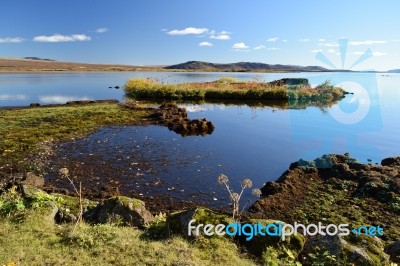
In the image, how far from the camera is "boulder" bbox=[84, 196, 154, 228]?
7.51 m

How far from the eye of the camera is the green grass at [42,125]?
1463 cm

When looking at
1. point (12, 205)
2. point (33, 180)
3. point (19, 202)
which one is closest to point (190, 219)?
point (19, 202)

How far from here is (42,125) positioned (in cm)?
2123

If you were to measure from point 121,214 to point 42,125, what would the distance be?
16.0m

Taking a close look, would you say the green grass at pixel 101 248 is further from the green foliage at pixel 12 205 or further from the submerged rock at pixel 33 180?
the submerged rock at pixel 33 180

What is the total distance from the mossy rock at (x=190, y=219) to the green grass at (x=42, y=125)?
847cm

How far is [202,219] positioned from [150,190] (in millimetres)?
4730

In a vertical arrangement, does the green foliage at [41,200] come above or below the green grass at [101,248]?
above

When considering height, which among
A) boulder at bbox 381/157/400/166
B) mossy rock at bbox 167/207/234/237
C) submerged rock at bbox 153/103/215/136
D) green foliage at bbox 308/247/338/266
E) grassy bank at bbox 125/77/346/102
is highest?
grassy bank at bbox 125/77/346/102

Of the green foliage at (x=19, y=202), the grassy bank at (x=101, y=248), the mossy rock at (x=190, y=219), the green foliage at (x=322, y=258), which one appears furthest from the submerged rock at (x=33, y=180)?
the green foliage at (x=322, y=258)

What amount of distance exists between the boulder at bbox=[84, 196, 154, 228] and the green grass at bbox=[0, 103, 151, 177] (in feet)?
21.8

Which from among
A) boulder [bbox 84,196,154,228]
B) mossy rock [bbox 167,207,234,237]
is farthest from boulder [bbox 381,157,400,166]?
boulder [bbox 84,196,154,228]

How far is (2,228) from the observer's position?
6.69 m

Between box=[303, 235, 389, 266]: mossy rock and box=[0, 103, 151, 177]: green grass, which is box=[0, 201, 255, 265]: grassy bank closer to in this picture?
box=[303, 235, 389, 266]: mossy rock
